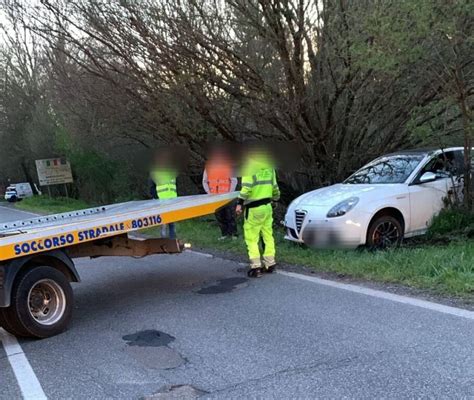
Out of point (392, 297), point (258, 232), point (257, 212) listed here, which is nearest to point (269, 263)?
point (258, 232)

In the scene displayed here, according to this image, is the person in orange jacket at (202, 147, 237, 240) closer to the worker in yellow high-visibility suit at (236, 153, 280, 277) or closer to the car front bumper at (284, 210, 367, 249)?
the car front bumper at (284, 210, 367, 249)

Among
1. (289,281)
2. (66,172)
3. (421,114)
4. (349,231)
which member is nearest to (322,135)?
(421,114)

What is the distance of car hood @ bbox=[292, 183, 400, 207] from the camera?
27.3 feet

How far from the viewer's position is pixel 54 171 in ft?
110

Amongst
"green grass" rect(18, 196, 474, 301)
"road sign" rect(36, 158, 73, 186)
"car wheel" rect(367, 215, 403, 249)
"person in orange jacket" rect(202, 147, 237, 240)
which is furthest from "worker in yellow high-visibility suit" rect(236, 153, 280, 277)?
"road sign" rect(36, 158, 73, 186)

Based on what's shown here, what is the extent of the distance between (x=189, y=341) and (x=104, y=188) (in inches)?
980

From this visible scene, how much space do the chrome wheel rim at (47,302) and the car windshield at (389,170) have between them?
5.45m

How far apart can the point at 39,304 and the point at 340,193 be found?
4.88 meters

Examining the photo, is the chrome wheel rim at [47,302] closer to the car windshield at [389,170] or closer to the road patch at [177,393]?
the road patch at [177,393]

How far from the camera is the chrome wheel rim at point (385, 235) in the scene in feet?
27.2

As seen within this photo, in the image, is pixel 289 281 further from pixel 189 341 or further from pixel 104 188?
pixel 104 188

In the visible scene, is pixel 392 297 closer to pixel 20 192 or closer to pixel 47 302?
pixel 47 302

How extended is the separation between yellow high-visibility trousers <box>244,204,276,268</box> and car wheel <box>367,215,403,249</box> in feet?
5.13

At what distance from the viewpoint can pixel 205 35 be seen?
10617 millimetres
